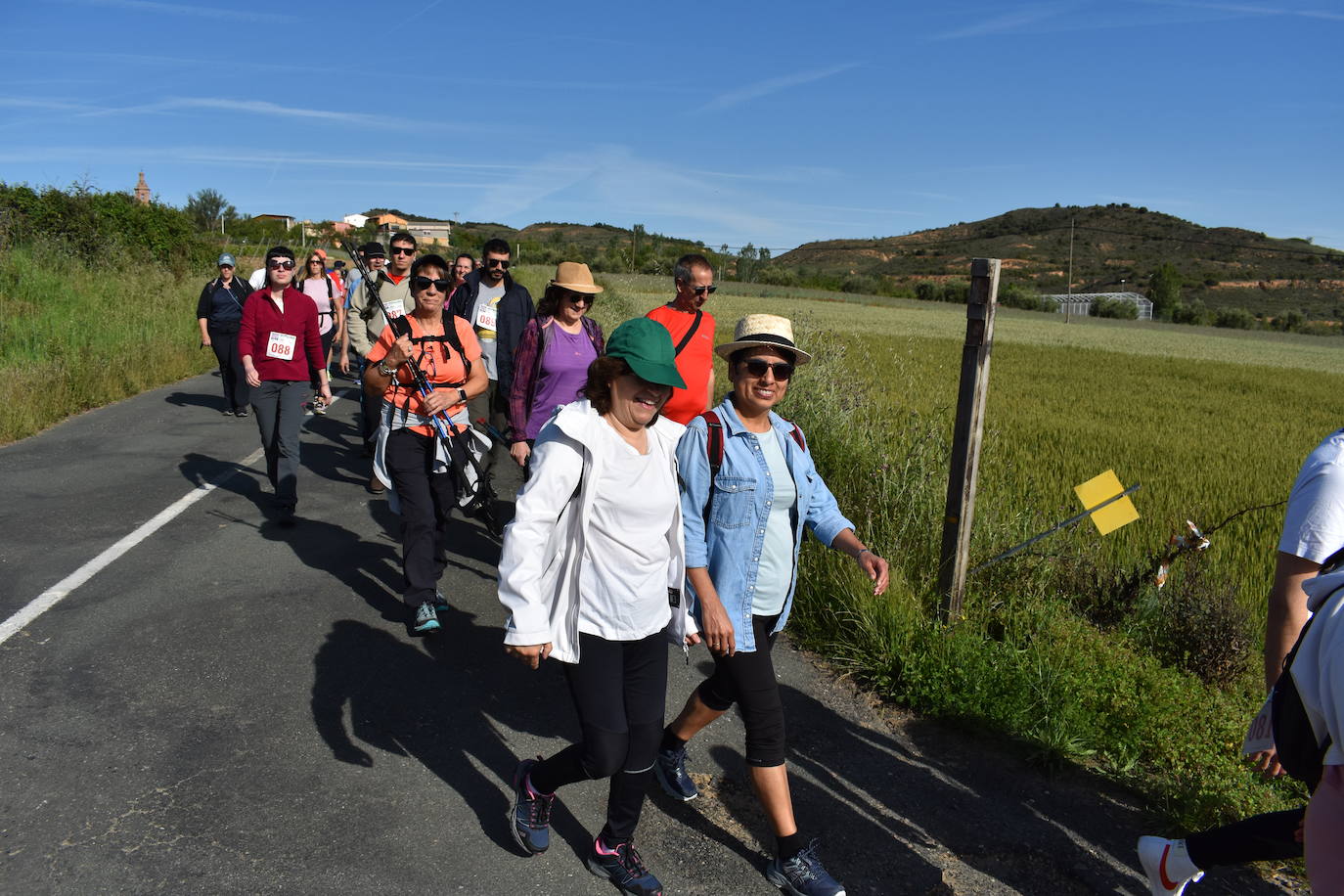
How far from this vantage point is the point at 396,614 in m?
5.49

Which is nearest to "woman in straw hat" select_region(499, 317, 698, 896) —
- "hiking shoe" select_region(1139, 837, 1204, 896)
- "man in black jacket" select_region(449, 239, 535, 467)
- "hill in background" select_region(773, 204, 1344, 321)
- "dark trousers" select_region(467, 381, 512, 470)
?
"hiking shoe" select_region(1139, 837, 1204, 896)

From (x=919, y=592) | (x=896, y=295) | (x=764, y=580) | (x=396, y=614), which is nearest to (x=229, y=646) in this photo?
(x=396, y=614)

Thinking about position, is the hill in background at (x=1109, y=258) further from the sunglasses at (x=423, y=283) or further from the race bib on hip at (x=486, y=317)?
the sunglasses at (x=423, y=283)

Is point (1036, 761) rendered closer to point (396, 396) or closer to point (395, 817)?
point (395, 817)

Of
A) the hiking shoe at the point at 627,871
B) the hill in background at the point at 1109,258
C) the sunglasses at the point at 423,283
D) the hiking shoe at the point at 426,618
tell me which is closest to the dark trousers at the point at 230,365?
the sunglasses at the point at 423,283

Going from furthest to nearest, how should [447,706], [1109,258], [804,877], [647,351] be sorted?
1. [1109,258]
2. [447,706]
3. [804,877]
4. [647,351]

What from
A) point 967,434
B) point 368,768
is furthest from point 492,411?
point 368,768

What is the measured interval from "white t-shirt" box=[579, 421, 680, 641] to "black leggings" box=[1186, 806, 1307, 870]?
5.81ft

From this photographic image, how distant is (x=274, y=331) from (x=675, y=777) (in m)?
4.92

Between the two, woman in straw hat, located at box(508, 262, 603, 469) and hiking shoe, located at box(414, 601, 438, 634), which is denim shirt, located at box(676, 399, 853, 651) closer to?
hiking shoe, located at box(414, 601, 438, 634)

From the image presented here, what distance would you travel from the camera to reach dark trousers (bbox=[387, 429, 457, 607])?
5266mm

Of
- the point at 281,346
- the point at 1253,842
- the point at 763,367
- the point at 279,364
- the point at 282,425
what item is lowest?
the point at 1253,842

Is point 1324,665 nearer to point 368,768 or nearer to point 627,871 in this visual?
point 627,871

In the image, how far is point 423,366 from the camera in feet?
17.9
